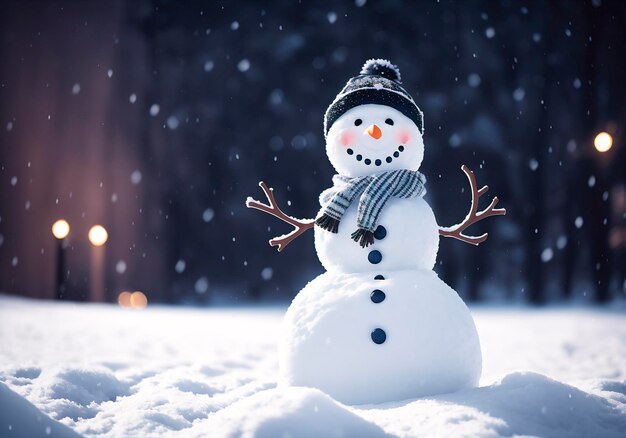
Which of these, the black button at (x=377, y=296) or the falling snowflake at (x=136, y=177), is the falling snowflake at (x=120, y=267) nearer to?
the falling snowflake at (x=136, y=177)

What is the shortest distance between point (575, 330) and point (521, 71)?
4.36 metres

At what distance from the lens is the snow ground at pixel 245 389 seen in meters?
2.06

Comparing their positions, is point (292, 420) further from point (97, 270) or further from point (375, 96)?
point (97, 270)

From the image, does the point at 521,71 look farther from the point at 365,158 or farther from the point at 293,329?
the point at 293,329

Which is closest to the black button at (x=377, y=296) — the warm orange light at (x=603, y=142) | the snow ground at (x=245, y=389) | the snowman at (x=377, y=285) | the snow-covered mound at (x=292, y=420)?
the snowman at (x=377, y=285)

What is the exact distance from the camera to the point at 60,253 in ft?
30.5

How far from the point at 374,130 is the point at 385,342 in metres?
1.02

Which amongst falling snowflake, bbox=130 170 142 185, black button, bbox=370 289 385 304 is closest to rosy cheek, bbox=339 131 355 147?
black button, bbox=370 289 385 304

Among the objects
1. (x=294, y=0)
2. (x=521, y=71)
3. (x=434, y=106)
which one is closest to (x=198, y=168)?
(x=294, y=0)

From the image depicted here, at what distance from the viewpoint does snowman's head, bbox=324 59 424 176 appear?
2854 millimetres

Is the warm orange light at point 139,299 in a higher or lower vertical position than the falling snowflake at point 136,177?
lower

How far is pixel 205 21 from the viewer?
920 cm

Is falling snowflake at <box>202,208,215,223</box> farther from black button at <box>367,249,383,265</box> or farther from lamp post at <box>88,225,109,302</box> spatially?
black button at <box>367,249,383,265</box>

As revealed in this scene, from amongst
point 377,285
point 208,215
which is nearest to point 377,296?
point 377,285
